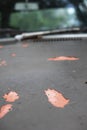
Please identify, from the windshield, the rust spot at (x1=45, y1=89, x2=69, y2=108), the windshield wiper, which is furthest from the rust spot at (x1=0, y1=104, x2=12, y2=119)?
the windshield

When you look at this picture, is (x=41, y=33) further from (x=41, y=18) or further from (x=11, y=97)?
(x=11, y=97)

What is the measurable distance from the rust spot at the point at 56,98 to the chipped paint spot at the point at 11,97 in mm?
205

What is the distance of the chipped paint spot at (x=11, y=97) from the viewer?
100 inches

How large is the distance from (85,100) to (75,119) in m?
0.29

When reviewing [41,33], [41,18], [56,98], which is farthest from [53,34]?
[56,98]

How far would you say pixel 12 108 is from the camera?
7.84 ft

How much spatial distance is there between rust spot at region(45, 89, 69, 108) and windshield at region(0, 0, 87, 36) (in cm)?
206

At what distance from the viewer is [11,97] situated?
257 cm

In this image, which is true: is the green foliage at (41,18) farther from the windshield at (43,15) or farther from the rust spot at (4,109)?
the rust spot at (4,109)

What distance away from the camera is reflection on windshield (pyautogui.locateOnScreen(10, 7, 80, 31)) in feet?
15.2

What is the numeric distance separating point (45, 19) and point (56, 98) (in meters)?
2.24

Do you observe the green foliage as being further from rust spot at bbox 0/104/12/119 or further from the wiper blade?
rust spot at bbox 0/104/12/119

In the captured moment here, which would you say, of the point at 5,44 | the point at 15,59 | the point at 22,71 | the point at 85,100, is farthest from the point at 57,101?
the point at 5,44

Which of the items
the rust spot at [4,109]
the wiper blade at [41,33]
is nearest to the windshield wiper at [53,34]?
the wiper blade at [41,33]
